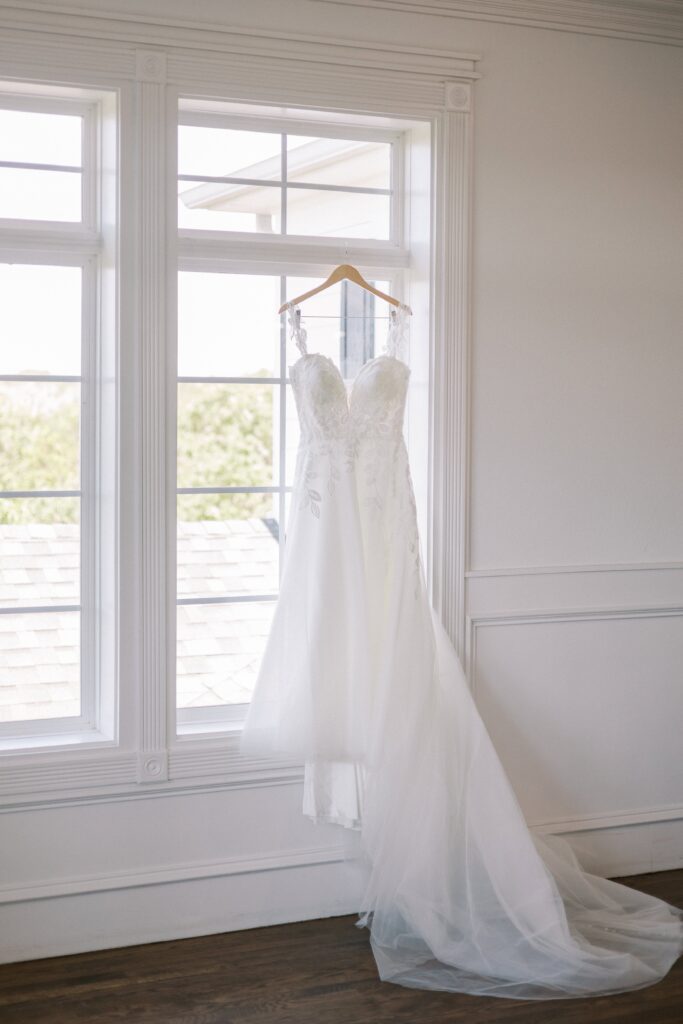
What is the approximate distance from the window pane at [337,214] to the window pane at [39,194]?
2.21ft

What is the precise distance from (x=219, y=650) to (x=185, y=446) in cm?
66

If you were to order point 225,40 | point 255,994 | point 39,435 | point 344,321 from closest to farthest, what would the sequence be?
1. point 255,994
2. point 225,40
3. point 39,435
4. point 344,321

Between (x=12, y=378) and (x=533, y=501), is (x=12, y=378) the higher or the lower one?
the higher one

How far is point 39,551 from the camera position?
3168 mm

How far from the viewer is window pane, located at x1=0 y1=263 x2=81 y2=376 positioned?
312 cm

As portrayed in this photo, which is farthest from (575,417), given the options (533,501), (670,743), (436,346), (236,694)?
(236,694)

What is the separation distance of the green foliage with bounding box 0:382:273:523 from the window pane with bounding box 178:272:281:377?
64 millimetres

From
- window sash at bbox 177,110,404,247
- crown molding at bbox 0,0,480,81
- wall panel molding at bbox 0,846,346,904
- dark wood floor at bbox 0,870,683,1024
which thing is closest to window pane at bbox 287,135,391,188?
window sash at bbox 177,110,404,247

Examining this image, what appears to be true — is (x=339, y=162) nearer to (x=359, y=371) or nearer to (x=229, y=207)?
(x=229, y=207)

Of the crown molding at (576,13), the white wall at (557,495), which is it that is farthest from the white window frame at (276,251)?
the crown molding at (576,13)

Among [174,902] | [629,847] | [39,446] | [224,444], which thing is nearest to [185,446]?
[224,444]

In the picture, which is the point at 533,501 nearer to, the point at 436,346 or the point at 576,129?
the point at 436,346

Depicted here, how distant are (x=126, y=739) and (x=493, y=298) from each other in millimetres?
1811

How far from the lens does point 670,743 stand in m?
3.71
